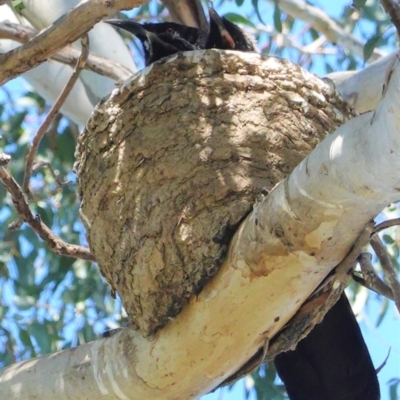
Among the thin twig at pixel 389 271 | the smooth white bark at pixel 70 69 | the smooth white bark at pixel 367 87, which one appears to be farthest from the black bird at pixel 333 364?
the smooth white bark at pixel 70 69

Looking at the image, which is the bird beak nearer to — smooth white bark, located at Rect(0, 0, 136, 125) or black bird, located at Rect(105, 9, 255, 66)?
black bird, located at Rect(105, 9, 255, 66)

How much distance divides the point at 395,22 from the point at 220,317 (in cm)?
96

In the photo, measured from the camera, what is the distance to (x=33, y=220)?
116 inches

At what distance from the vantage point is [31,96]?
5453mm

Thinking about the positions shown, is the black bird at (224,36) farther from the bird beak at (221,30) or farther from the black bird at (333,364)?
the black bird at (333,364)

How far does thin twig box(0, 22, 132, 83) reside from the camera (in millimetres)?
3473

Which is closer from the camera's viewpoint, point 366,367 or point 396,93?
point 396,93

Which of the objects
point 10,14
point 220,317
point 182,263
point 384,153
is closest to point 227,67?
point 182,263

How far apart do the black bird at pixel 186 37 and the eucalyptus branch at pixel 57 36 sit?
1.45m

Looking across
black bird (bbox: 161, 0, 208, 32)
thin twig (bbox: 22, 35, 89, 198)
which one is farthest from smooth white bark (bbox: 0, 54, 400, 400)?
black bird (bbox: 161, 0, 208, 32)

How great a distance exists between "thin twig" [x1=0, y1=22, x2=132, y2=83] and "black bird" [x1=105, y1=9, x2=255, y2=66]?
187 mm

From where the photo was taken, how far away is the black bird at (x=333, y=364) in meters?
2.80

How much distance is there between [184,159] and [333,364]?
2.86 ft

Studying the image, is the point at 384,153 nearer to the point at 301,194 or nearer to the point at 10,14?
the point at 301,194
